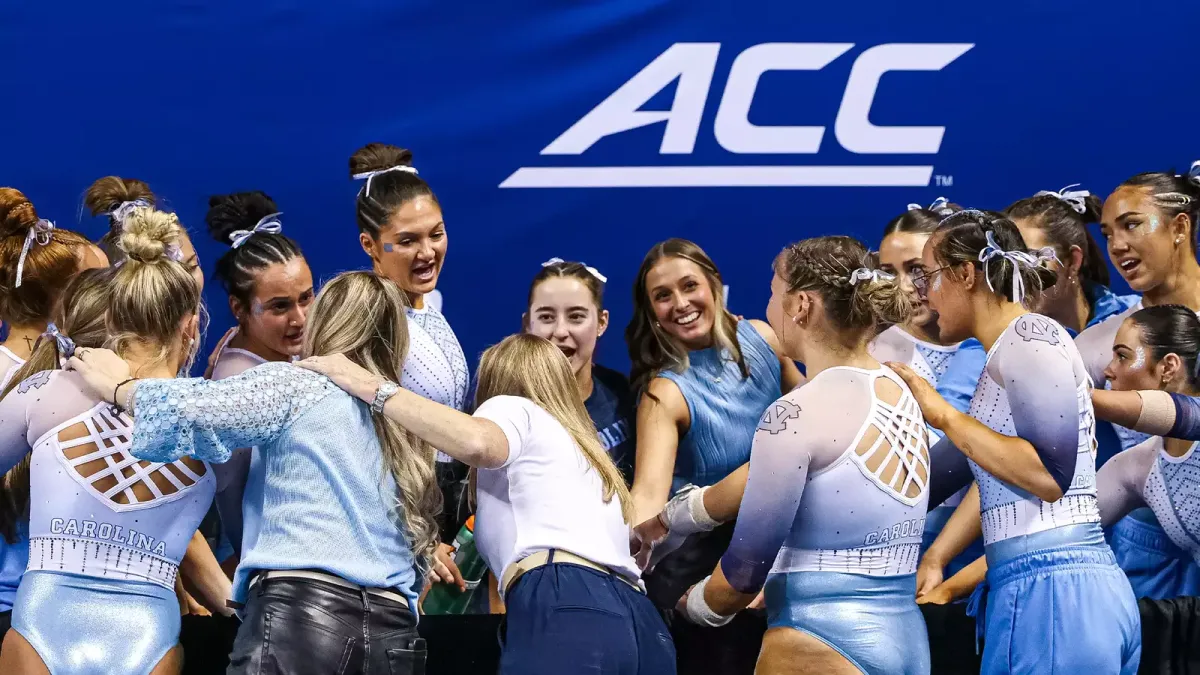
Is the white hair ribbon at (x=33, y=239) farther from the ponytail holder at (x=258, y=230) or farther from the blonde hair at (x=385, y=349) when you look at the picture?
the blonde hair at (x=385, y=349)

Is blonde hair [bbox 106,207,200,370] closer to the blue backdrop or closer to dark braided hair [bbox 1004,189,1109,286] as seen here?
the blue backdrop

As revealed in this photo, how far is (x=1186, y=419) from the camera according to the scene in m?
3.40

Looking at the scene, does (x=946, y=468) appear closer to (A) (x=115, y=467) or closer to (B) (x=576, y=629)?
(B) (x=576, y=629)

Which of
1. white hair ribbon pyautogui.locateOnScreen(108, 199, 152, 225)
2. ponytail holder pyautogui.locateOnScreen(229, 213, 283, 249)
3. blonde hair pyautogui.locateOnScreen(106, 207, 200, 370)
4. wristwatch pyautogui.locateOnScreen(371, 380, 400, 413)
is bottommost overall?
wristwatch pyautogui.locateOnScreen(371, 380, 400, 413)

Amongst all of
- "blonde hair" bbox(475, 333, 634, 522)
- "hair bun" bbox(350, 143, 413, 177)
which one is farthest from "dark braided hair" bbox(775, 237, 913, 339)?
"hair bun" bbox(350, 143, 413, 177)

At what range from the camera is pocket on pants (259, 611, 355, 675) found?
272cm

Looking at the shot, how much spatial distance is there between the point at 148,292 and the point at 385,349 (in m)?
0.55

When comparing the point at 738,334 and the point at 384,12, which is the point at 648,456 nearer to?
the point at 738,334

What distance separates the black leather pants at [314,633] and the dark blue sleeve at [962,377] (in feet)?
6.32

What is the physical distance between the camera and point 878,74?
5.21 m

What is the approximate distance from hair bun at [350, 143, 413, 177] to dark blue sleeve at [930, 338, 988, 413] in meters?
1.84

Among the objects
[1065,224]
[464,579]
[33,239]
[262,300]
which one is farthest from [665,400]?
[33,239]

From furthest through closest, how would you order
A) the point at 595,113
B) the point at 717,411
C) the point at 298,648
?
the point at 595,113, the point at 717,411, the point at 298,648

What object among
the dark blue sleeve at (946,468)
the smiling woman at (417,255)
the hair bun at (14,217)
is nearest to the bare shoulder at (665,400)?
the smiling woman at (417,255)
